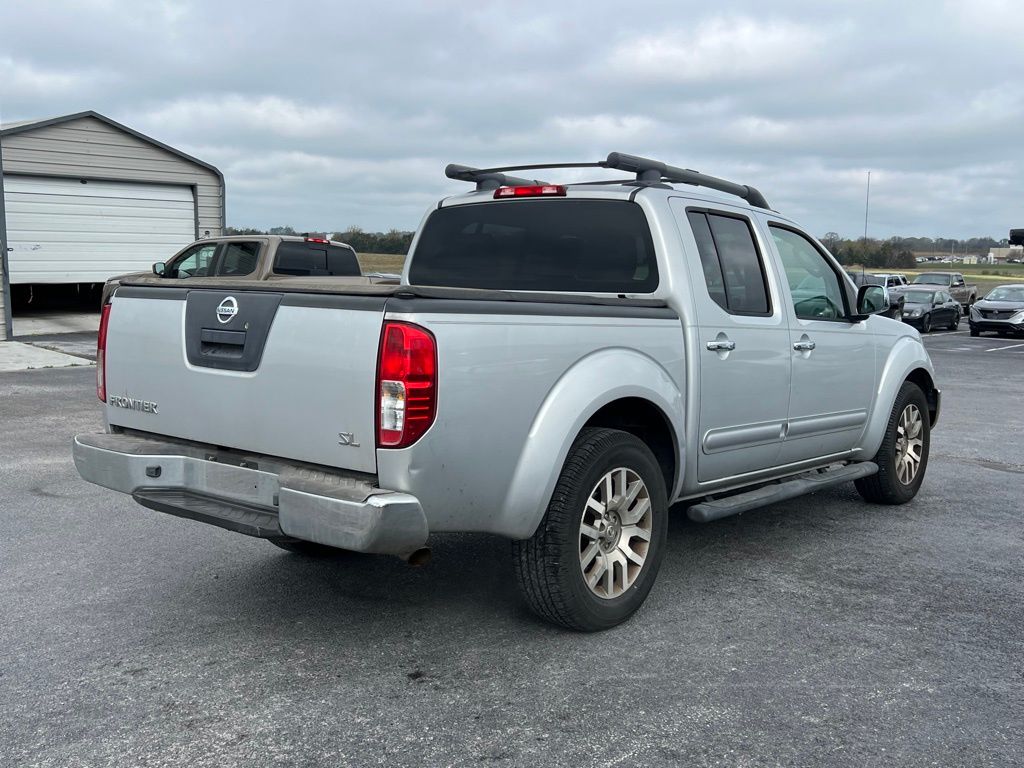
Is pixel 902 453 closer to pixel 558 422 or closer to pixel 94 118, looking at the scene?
pixel 558 422

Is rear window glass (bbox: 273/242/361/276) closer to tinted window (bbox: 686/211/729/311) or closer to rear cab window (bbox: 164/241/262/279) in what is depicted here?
rear cab window (bbox: 164/241/262/279)

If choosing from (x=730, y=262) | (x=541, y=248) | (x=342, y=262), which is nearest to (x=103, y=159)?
(x=342, y=262)

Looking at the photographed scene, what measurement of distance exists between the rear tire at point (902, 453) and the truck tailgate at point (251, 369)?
414 centimetres

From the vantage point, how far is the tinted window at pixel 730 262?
496cm

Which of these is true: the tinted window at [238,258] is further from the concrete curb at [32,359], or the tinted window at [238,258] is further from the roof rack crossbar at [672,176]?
the roof rack crossbar at [672,176]

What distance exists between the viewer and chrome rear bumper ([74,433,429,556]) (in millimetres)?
3393

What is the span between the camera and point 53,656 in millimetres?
3846

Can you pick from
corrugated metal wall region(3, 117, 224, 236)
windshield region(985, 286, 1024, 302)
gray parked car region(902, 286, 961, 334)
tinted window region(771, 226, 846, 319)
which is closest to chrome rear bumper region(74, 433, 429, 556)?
tinted window region(771, 226, 846, 319)

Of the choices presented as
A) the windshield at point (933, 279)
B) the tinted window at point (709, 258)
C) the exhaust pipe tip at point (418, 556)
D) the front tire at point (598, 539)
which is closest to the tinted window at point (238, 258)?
the tinted window at point (709, 258)

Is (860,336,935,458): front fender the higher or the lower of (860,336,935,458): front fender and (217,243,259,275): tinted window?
the lower

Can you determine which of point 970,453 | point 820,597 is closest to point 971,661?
point 820,597

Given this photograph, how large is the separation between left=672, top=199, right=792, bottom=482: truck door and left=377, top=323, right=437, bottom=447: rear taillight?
5.43ft

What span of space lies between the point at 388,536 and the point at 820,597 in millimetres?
2337

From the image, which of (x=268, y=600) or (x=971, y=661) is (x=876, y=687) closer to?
(x=971, y=661)
